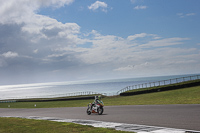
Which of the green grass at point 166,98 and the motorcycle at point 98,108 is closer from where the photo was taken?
the motorcycle at point 98,108

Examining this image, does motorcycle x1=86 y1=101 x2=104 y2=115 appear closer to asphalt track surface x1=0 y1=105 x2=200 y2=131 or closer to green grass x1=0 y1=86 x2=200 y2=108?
asphalt track surface x1=0 y1=105 x2=200 y2=131

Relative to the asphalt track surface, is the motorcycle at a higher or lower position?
higher

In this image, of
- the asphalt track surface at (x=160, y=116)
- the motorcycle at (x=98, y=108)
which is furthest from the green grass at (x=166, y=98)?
the motorcycle at (x=98, y=108)

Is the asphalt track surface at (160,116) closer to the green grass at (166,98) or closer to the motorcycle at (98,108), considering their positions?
the motorcycle at (98,108)

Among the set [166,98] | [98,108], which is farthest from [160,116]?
[166,98]

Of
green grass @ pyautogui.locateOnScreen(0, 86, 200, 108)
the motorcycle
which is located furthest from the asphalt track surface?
green grass @ pyautogui.locateOnScreen(0, 86, 200, 108)

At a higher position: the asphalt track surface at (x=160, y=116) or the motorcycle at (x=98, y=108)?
the motorcycle at (x=98, y=108)

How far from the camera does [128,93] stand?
137ft

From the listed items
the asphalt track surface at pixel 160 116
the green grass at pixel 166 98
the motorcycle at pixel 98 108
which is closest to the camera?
the asphalt track surface at pixel 160 116

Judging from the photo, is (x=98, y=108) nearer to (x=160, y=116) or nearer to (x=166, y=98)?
(x=160, y=116)

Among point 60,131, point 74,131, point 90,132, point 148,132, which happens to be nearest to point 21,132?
point 60,131

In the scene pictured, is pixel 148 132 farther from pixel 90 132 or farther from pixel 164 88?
pixel 164 88

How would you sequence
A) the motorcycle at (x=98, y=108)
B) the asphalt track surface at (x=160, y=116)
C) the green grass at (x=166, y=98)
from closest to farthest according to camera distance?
the asphalt track surface at (x=160, y=116) → the motorcycle at (x=98, y=108) → the green grass at (x=166, y=98)

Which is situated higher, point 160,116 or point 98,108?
point 98,108
